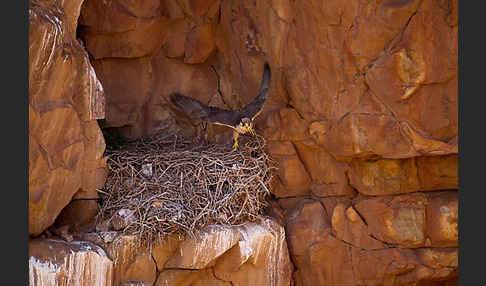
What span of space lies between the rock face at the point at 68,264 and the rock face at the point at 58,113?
134mm

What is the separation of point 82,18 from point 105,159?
4.17 ft

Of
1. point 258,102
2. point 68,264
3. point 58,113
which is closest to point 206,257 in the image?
point 68,264

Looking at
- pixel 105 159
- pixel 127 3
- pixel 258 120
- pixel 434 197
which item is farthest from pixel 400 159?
pixel 127 3

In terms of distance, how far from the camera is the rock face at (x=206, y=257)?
366cm

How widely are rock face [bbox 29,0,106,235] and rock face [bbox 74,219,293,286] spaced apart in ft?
1.31

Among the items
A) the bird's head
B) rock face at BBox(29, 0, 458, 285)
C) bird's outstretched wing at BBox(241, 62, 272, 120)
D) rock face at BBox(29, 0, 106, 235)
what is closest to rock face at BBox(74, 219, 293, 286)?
rock face at BBox(29, 0, 458, 285)

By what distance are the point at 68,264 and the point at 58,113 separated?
873 mm

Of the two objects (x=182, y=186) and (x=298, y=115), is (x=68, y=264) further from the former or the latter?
(x=298, y=115)

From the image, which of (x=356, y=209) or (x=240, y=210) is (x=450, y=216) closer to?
(x=356, y=209)

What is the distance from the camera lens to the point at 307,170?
4504 millimetres

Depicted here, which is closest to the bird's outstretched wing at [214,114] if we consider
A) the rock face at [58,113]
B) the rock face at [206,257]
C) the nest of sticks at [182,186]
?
the nest of sticks at [182,186]

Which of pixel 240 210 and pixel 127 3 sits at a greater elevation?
pixel 127 3

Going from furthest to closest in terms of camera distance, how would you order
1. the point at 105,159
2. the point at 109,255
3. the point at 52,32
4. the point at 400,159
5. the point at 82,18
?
the point at 82,18 → the point at 400,159 → the point at 105,159 → the point at 109,255 → the point at 52,32

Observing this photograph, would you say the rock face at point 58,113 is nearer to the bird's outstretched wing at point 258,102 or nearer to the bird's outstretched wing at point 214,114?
the bird's outstretched wing at point 214,114
